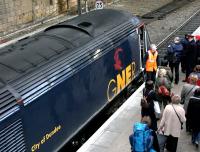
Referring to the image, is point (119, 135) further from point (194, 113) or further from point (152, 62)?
point (152, 62)

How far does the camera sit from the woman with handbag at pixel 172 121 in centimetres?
857

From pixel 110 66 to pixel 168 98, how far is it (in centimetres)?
184

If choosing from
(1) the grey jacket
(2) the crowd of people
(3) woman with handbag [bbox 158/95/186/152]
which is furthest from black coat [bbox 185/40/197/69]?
(3) woman with handbag [bbox 158/95/186/152]

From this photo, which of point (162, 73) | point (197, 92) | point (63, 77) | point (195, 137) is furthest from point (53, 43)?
point (195, 137)

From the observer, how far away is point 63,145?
938 cm

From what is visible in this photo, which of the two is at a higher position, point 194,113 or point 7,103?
point 7,103

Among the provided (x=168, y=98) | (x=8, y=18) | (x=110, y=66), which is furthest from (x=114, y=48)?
(x=8, y=18)

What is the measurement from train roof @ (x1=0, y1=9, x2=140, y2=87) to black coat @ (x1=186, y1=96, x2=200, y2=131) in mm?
3071

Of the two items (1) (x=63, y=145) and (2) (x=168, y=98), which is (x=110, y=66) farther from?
(1) (x=63, y=145)

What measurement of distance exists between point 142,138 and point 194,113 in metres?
1.77

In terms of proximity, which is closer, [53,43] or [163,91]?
[53,43]

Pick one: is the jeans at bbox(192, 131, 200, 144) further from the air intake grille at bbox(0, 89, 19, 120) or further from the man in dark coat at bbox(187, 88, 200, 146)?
the air intake grille at bbox(0, 89, 19, 120)

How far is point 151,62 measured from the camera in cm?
1287

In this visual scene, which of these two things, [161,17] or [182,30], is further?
[161,17]
